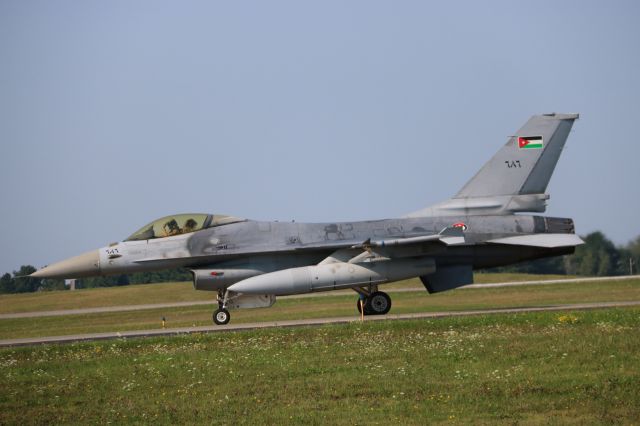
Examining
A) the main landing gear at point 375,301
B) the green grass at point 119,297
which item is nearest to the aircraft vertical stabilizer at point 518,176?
the main landing gear at point 375,301

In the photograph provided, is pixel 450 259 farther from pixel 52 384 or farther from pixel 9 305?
pixel 9 305

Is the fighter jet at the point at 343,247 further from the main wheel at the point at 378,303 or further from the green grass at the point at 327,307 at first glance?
the green grass at the point at 327,307

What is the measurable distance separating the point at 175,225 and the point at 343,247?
14.9 ft

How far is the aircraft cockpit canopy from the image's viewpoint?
2452 cm

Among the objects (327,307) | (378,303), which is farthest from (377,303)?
(327,307)

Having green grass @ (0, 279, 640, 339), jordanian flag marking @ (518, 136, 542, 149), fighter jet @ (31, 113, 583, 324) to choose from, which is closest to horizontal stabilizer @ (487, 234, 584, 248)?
fighter jet @ (31, 113, 583, 324)

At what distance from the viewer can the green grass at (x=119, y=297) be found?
155 feet

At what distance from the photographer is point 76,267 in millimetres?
24391

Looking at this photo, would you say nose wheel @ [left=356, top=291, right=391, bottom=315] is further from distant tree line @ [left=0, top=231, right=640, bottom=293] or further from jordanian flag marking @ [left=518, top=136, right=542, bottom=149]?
distant tree line @ [left=0, top=231, right=640, bottom=293]

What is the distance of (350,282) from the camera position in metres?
23.3

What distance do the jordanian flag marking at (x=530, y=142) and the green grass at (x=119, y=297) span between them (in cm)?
2086

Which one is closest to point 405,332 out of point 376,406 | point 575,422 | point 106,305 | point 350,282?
point 350,282

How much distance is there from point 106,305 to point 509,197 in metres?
27.1

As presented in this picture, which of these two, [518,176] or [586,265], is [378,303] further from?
[586,265]
